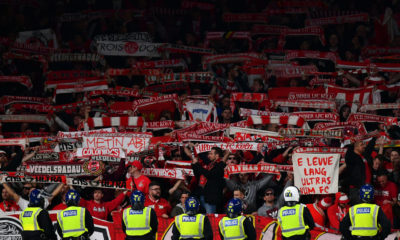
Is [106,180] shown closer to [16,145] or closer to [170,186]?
[170,186]

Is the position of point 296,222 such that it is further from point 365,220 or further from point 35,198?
point 35,198

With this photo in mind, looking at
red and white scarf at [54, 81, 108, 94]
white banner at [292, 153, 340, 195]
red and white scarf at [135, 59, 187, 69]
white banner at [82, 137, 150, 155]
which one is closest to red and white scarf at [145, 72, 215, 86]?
red and white scarf at [135, 59, 187, 69]

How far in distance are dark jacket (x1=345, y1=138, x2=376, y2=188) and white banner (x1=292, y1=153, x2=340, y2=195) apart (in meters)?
0.23

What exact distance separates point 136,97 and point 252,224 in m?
8.04

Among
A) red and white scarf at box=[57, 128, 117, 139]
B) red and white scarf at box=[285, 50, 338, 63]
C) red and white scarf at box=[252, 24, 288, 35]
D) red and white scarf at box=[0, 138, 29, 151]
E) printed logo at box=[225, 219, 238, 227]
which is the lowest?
printed logo at box=[225, 219, 238, 227]

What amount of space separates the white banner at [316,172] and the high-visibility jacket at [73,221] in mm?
4436

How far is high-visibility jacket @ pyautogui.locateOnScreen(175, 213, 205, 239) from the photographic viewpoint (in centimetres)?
1427

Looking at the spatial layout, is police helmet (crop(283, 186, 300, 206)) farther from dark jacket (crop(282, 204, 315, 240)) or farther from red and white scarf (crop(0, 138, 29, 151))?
red and white scarf (crop(0, 138, 29, 151))

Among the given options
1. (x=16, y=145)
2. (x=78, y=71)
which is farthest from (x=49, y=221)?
(x=78, y=71)

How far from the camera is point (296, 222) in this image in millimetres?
14234

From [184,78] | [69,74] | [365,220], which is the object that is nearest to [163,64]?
[184,78]

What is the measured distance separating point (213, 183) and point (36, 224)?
12.2 ft

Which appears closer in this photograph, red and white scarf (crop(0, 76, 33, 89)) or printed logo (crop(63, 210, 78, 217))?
printed logo (crop(63, 210, 78, 217))

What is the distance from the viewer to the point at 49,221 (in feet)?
48.7
